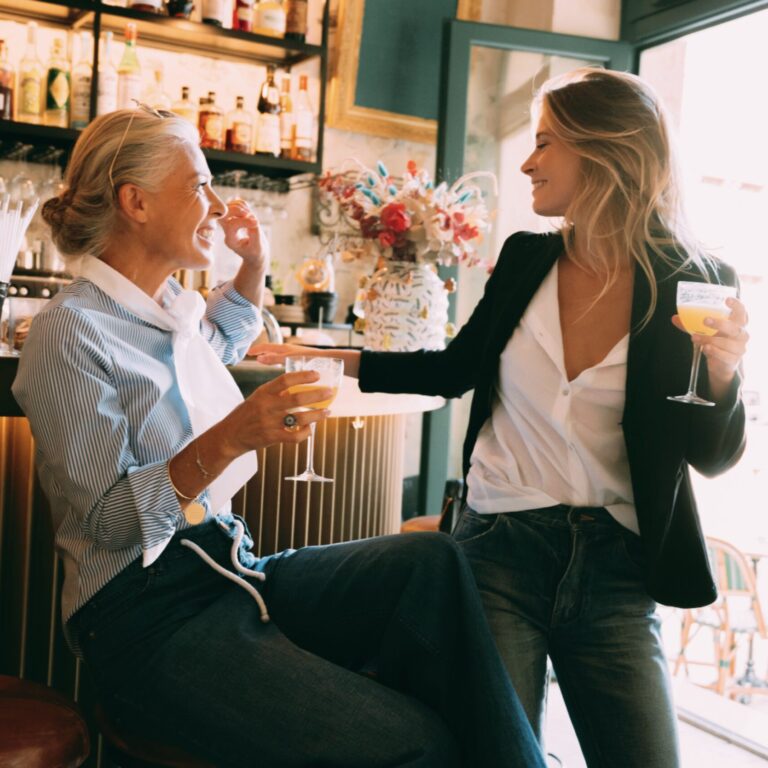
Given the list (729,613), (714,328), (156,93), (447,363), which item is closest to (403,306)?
(447,363)

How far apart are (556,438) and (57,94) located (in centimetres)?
305

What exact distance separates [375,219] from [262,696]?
5.94ft

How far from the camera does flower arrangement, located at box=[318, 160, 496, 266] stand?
2773mm

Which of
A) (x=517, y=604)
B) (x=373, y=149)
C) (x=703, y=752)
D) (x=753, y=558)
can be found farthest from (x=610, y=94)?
(x=753, y=558)

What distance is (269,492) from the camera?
203cm

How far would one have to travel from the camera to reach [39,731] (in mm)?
1233

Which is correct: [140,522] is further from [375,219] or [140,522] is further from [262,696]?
[375,219]

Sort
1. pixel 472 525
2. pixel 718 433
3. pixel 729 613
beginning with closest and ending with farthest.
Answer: pixel 718 433
pixel 472 525
pixel 729 613

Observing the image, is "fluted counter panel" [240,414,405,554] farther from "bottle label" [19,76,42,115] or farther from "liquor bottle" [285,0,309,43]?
"liquor bottle" [285,0,309,43]

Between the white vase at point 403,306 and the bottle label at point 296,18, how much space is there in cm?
199

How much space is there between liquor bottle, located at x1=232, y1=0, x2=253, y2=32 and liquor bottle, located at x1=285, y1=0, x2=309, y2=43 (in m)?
0.18

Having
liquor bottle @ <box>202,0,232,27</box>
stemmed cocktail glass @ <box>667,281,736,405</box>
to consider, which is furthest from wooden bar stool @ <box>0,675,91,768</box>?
liquor bottle @ <box>202,0,232,27</box>

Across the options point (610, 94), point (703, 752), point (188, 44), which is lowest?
point (703, 752)

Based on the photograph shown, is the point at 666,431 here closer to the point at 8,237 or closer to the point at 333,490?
the point at 333,490
